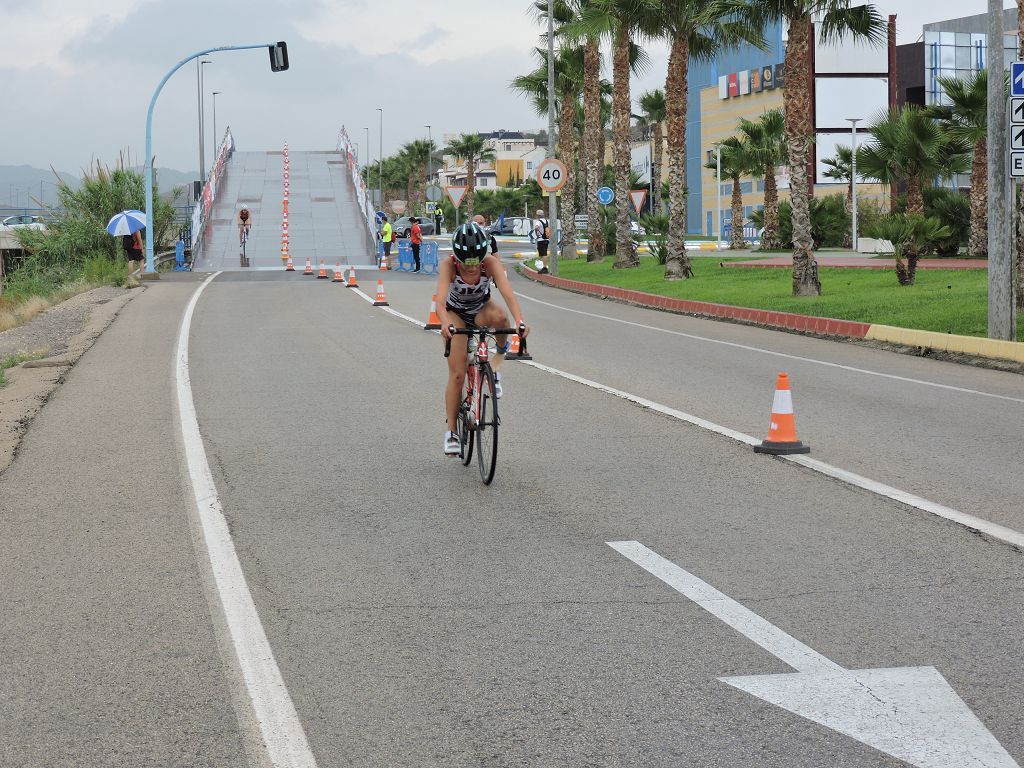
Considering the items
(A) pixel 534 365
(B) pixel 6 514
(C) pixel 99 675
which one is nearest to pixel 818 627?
(C) pixel 99 675

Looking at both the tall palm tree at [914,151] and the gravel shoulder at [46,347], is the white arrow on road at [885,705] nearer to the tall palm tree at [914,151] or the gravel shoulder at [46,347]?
the gravel shoulder at [46,347]

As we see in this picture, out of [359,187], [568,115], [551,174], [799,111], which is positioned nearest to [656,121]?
[359,187]

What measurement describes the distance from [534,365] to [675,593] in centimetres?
1056

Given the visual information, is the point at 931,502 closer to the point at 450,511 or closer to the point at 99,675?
the point at 450,511

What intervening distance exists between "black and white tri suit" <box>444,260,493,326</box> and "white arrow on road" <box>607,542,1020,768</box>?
14.0 feet

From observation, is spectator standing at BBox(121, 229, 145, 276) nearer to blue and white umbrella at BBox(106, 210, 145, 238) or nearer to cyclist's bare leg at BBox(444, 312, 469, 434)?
blue and white umbrella at BBox(106, 210, 145, 238)

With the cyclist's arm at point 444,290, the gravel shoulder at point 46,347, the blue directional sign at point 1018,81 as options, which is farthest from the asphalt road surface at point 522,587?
the blue directional sign at point 1018,81

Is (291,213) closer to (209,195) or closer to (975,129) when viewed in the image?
(209,195)

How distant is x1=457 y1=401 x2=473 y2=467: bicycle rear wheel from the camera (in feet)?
31.1

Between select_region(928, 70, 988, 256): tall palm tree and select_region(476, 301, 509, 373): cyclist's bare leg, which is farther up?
select_region(928, 70, 988, 256): tall palm tree

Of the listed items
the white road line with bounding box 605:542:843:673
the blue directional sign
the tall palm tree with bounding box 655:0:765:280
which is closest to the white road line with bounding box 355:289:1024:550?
the white road line with bounding box 605:542:843:673

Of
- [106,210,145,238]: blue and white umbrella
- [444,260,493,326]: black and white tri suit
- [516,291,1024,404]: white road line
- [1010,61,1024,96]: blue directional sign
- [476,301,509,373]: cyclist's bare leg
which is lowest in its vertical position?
[516,291,1024,404]: white road line

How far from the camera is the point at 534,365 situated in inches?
657

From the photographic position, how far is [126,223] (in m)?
40.0
